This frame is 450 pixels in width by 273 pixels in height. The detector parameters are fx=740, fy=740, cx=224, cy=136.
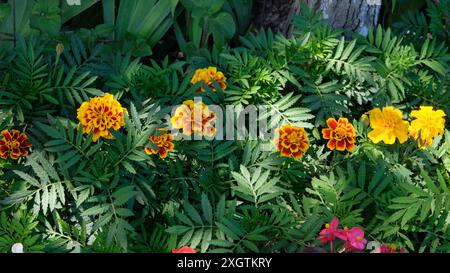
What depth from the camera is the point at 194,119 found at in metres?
2.24

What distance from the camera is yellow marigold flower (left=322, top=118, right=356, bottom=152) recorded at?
2.27 metres

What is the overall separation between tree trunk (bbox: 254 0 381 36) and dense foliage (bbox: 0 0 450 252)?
0.25m

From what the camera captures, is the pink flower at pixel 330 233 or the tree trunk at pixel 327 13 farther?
the tree trunk at pixel 327 13

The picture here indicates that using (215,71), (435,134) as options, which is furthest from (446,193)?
(215,71)

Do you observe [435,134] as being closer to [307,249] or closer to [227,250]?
[307,249]

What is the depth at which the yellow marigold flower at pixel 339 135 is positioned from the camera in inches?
89.4

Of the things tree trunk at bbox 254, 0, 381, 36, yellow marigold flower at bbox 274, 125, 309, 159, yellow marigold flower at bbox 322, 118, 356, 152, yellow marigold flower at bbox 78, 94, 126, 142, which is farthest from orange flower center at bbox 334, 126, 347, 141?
tree trunk at bbox 254, 0, 381, 36

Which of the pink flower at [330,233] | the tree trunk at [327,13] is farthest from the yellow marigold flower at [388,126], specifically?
the tree trunk at [327,13]

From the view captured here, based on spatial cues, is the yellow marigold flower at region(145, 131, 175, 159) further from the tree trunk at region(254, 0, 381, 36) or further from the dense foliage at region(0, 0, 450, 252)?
the tree trunk at region(254, 0, 381, 36)

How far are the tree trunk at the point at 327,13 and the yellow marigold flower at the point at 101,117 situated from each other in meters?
0.97

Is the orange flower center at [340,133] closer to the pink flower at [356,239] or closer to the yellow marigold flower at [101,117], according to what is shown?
the pink flower at [356,239]
